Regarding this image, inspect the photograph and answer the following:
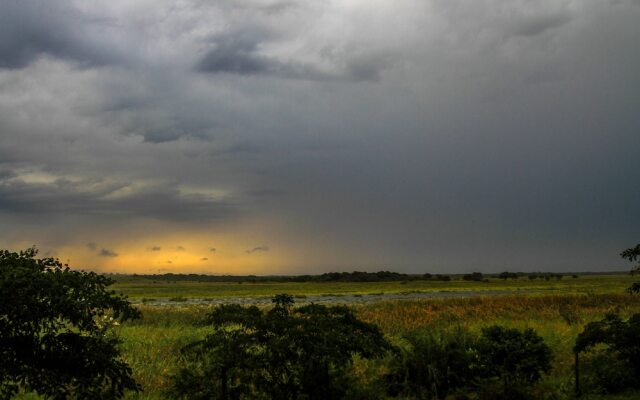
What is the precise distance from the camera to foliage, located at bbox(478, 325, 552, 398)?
12.2 m

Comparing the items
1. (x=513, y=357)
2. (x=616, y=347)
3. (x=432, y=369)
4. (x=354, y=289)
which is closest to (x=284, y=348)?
(x=432, y=369)

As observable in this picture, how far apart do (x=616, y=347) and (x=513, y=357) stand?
220cm

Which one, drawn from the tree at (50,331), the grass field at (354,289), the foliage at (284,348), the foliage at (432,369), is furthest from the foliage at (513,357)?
the grass field at (354,289)

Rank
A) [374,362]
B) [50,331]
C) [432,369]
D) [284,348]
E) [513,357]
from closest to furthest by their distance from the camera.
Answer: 1. [50,331]
2. [284,348]
3. [432,369]
4. [513,357]
5. [374,362]

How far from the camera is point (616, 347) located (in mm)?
11992

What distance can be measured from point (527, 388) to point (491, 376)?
83 centimetres

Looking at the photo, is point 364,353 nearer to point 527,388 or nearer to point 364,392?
point 364,392

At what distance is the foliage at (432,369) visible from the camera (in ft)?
40.3

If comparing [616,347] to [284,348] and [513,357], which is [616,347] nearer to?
[513,357]

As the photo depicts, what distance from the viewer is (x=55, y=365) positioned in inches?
242

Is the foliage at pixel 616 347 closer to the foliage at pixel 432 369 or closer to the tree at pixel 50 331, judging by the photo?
the foliage at pixel 432 369

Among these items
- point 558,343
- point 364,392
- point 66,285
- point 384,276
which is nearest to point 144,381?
point 364,392

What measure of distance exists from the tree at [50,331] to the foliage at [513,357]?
28.3ft

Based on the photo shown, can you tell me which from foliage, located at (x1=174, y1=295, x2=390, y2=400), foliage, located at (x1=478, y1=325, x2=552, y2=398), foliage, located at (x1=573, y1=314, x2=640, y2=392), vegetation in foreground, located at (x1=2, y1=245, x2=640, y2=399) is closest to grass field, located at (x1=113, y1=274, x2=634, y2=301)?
vegetation in foreground, located at (x1=2, y1=245, x2=640, y2=399)
